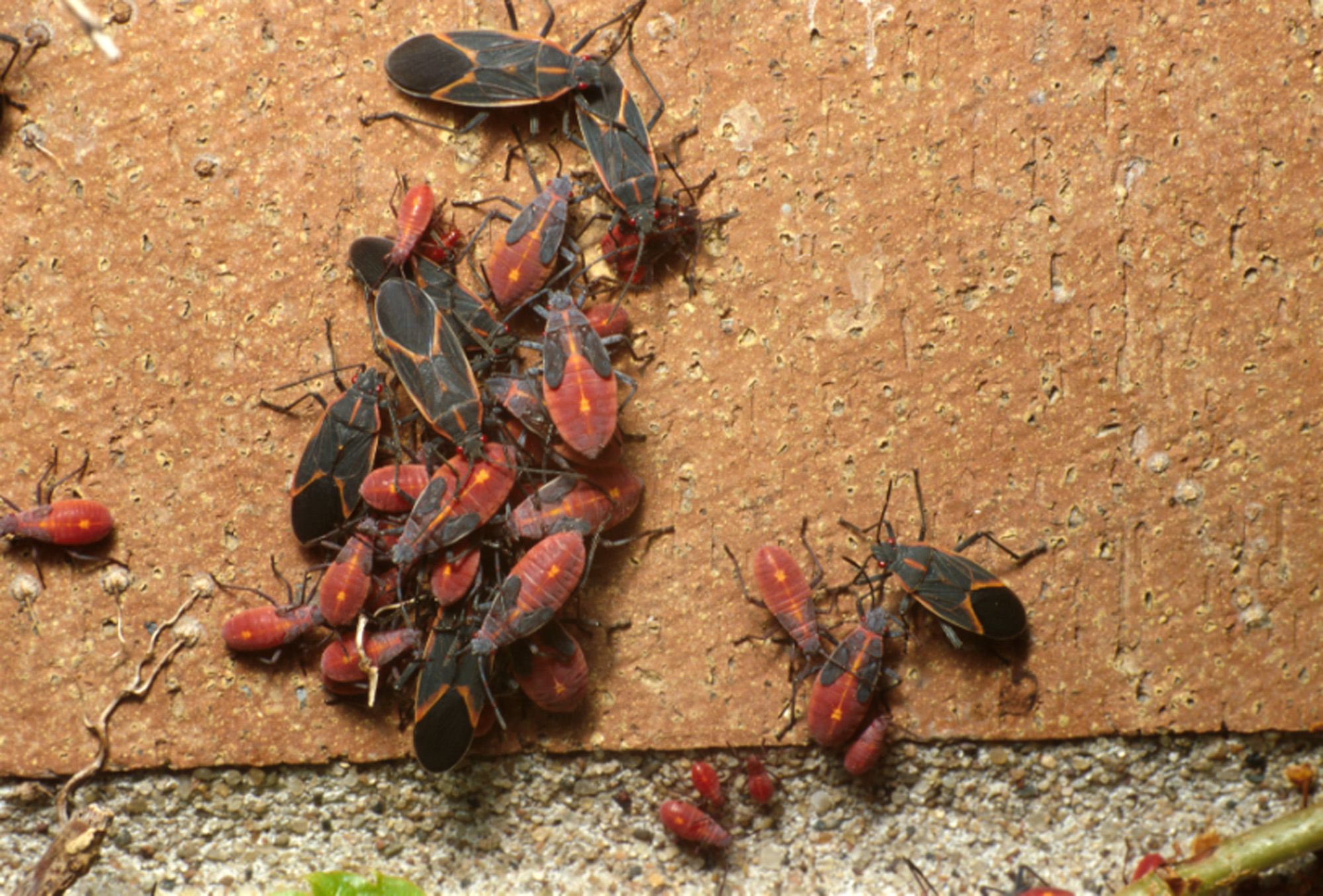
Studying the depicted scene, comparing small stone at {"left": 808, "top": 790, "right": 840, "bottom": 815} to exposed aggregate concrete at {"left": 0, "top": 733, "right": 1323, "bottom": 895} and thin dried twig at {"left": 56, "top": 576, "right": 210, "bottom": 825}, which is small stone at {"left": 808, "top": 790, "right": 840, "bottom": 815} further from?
thin dried twig at {"left": 56, "top": 576, "right": 210, "bottom": 825}

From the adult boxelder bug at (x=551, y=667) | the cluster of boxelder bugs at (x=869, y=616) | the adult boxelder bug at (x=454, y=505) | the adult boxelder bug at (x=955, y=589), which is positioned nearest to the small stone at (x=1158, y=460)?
the cluster of boxelder bugs at (x=869, y=616)

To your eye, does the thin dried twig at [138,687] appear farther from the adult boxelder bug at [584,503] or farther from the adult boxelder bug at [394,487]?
the adult boxelder bug at [584,503]

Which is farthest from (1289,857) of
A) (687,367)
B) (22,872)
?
(22,872)

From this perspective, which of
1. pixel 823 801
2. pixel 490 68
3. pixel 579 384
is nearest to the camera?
pixel 579 384

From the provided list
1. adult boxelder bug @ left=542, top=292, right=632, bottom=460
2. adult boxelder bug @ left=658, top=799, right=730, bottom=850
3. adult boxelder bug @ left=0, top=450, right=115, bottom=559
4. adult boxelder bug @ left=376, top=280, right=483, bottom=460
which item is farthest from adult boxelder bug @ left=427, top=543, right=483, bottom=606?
adult boxelder bug @ left=0, top=450, right=115, bottom=559

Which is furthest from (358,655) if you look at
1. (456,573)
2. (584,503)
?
(584,503)

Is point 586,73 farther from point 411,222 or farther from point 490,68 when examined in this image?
point 411,222
